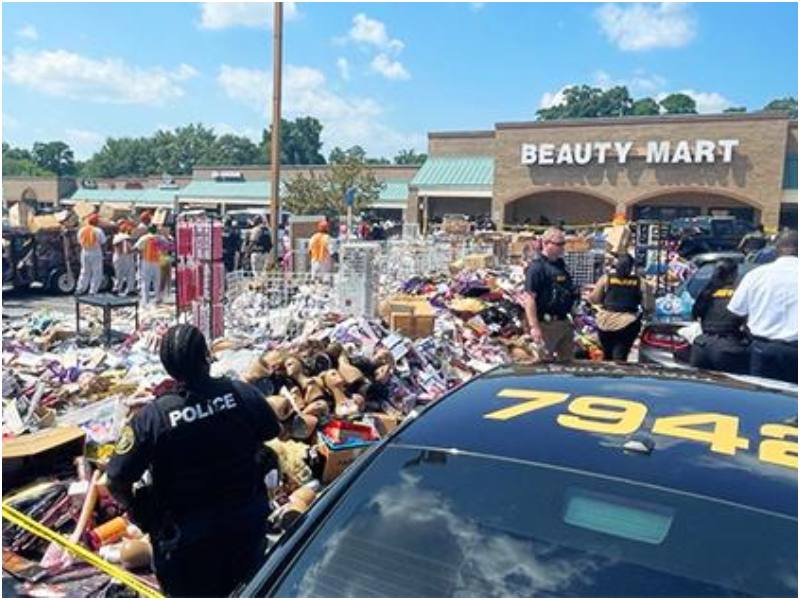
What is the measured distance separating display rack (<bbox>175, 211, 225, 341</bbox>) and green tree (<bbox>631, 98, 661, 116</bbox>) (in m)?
125

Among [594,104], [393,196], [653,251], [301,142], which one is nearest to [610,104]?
[594,104]

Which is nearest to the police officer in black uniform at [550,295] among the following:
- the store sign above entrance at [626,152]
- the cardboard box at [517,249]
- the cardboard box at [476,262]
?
the cardboard box at [476,262]

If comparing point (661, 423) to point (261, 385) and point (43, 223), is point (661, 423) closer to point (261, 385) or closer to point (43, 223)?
point (261, 385)

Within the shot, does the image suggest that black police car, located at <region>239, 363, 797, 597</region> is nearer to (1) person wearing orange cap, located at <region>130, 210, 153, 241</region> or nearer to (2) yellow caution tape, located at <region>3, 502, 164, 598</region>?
(2) yellow caution tape, located at <region>3, 502, 164, 598</region>

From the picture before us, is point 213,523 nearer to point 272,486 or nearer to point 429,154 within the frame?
point 272,486

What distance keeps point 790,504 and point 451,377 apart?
240 inches

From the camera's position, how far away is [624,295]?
732cm

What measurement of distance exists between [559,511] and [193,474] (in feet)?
4.99

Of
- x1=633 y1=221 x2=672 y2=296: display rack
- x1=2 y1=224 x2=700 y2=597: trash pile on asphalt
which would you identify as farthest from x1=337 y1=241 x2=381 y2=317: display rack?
x1=633 y1=221 x2=672 y2=296: display rack

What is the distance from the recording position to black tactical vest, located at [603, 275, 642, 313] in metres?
7.32

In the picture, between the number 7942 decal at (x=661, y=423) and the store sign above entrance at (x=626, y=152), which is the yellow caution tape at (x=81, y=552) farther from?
the store sign above entrance at (x=626, y=152)

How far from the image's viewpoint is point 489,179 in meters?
42.5

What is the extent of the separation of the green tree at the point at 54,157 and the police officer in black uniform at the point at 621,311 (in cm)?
13662

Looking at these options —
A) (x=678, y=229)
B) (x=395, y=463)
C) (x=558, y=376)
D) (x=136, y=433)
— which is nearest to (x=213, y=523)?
(x=136, y=433)
